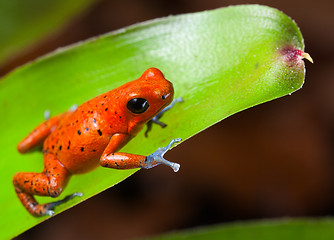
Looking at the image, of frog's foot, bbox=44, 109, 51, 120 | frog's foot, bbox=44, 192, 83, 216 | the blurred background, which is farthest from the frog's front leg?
the blurred background

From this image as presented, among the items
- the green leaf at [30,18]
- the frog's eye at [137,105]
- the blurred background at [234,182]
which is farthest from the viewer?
the blurred background at [234,182]

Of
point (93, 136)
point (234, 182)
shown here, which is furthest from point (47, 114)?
point (234, 182)

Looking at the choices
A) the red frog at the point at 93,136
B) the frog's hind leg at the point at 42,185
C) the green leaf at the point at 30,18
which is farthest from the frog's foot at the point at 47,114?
the green leaf at the point at 30,18

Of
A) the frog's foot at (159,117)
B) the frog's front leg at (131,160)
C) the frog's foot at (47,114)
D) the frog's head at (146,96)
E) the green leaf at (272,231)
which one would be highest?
the frog's foot at (47,114)

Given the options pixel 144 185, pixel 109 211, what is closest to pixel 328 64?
pixel 144 185

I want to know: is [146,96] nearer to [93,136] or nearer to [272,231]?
[93,136]

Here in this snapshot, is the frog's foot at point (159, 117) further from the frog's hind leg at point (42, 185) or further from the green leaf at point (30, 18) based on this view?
the green leaf at point (30, 18)

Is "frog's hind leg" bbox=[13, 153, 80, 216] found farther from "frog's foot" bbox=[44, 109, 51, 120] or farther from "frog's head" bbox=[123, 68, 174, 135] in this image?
"frog's head" bbox=[123, 68, 174, 135]
